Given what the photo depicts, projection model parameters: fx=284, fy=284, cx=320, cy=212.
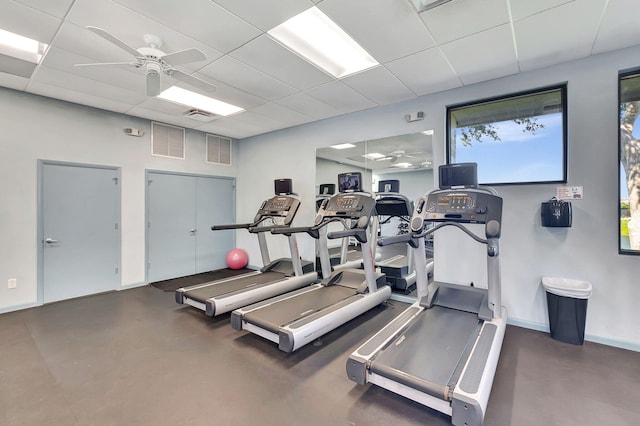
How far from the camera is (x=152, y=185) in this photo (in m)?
5.51

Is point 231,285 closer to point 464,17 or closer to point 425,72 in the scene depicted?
point 425,72

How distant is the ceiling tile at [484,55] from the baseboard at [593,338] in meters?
3.03

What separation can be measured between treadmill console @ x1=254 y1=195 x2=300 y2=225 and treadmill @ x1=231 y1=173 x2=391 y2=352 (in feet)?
2.05

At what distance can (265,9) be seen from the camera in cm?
236

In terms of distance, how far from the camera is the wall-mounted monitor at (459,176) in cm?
301

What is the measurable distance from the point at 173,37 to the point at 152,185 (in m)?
3.51

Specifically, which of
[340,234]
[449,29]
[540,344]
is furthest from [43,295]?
[540,344]

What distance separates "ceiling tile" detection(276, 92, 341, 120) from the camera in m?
4.29

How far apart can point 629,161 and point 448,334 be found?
2.74 m

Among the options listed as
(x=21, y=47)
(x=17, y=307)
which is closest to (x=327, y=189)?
(x=21, y=47)

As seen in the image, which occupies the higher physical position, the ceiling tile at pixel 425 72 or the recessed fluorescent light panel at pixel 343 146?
the ceiling tile at pixel 425 72

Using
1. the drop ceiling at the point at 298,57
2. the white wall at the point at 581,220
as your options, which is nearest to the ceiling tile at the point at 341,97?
the drop ceiling at the point at 298,57

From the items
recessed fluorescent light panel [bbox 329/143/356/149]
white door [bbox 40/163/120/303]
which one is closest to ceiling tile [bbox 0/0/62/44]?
white door [bbox 40/163/120/303]

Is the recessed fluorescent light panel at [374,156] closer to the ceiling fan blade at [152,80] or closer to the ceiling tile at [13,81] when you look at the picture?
the ceiling fan blade at [152,80]
